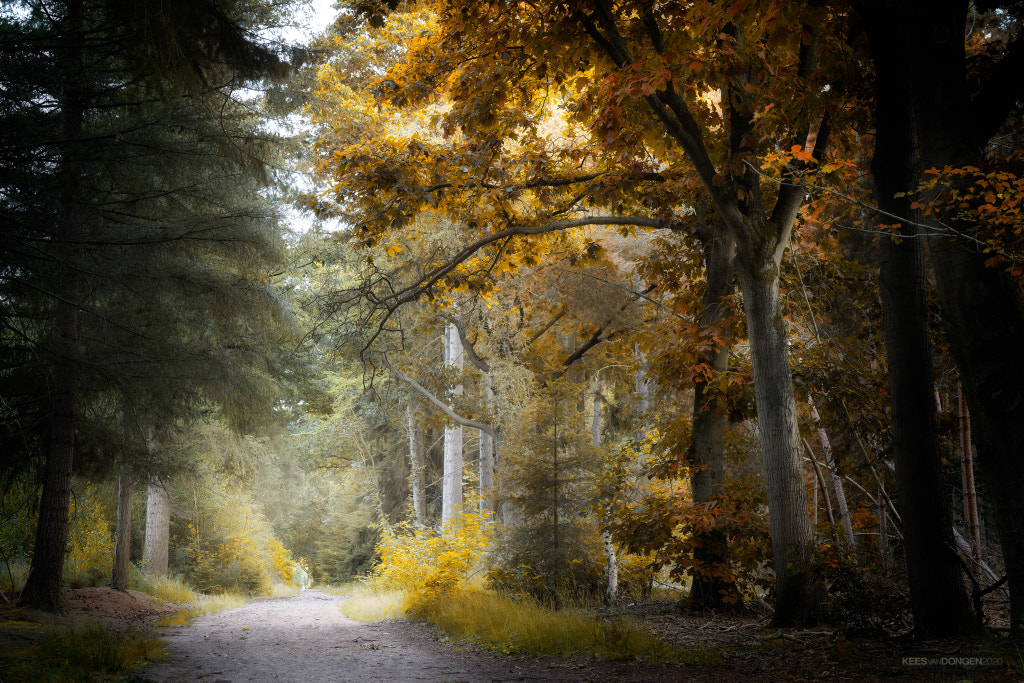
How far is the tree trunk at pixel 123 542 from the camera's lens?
1263 centimetres

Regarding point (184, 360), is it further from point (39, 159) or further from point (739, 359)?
point (739, 359)

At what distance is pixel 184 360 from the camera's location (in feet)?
35.4

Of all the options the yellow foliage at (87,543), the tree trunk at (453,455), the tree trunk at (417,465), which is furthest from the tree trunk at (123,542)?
the tree trunk at (417,465)

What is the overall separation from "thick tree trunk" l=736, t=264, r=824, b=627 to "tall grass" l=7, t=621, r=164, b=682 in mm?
6326

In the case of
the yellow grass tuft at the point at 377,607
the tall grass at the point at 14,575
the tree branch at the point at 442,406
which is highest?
the tree branch at the point at 442,406

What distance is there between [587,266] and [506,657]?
8474 millimetres

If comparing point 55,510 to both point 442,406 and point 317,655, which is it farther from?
point 442,406

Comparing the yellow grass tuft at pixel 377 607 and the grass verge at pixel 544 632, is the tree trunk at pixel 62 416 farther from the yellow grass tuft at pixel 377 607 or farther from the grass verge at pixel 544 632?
the grass verge at pixel 544 632

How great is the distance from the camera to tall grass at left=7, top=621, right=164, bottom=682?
4.79m

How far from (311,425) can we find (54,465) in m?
16.3

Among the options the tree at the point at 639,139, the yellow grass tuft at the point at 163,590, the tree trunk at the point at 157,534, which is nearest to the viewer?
the tree at the point at 639,139

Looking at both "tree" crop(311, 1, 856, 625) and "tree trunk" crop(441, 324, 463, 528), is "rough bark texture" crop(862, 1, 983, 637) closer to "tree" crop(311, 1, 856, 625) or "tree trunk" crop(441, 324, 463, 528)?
"tree" crop(311, 1, 856, 625)

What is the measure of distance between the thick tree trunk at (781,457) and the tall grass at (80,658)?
6326 millimetres

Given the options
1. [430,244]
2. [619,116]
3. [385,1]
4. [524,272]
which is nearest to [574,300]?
[524,272]
